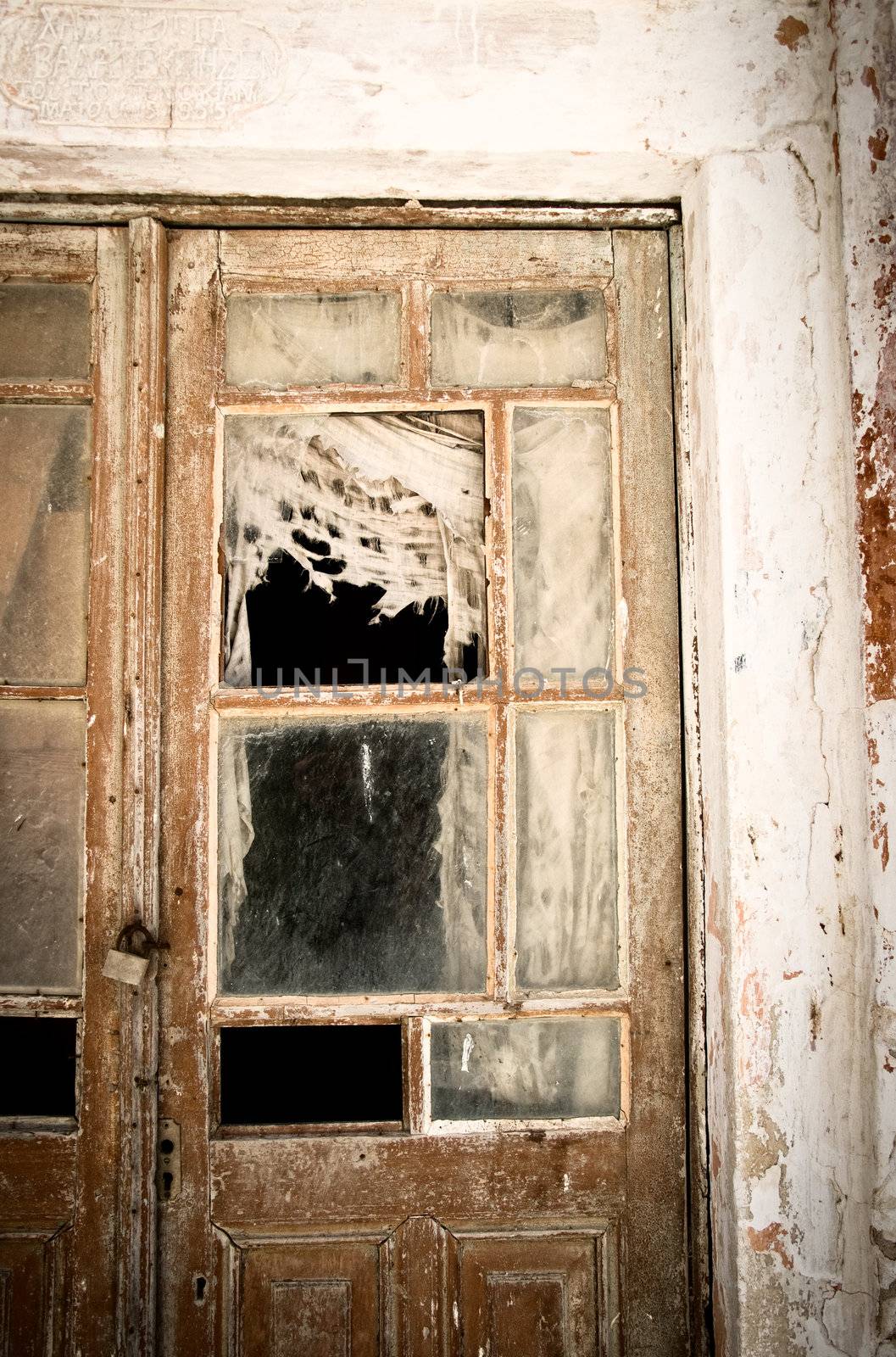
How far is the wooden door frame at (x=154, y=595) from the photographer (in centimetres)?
146

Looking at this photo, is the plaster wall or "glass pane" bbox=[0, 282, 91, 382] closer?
the plaster wall

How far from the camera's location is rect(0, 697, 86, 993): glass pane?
59.7 inches

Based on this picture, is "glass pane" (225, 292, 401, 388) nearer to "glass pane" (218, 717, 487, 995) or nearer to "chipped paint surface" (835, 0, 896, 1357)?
"glass pane" (218, 717, 487, 995)

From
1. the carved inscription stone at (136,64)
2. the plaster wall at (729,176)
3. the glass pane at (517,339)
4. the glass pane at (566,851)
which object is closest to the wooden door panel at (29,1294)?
the glass pane at (566,851)

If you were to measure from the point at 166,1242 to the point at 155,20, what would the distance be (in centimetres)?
217

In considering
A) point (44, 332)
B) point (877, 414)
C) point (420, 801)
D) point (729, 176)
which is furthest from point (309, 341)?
point (877, 414)

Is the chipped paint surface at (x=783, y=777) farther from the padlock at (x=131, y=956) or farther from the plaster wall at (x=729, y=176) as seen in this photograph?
the padlock at (x=131, y=956)

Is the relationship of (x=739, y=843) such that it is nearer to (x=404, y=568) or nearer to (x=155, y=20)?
(x=404, y=568)

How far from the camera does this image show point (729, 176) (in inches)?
55.5

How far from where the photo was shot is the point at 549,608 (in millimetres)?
1564

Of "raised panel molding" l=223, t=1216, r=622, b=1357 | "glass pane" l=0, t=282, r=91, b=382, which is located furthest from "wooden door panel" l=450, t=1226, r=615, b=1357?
"glass pane" l=0, t=282, r=91, b=382

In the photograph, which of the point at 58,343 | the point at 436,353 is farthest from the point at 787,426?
the point at 58,343

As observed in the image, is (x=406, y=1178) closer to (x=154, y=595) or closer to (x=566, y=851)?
(x=566, y=851)

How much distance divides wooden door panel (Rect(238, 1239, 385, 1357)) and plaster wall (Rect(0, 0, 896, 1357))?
63cm
